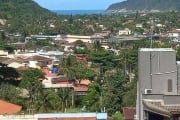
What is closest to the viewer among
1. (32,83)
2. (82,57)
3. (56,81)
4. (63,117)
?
(63,117)

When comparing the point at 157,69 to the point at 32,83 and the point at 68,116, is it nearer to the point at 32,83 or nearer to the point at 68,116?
the point at 68,116

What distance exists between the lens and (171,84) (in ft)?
20.2

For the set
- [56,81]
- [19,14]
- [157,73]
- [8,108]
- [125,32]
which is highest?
[157,73]

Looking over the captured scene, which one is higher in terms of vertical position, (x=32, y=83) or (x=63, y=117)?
(x=63, y=117)

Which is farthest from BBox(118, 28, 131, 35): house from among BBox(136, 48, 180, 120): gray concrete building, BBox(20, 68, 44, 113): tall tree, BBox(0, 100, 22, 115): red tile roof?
BBox(136, 48, 180, 120): gray concrete building

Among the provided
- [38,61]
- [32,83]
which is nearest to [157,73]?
[32,83]

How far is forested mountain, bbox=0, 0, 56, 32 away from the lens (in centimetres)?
7756

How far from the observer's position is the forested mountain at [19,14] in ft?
254

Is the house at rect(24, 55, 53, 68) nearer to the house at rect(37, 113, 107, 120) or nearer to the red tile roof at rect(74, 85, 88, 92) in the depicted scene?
the red tile roof at rect(74, 85, 88, 92)

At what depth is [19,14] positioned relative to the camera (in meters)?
94.2

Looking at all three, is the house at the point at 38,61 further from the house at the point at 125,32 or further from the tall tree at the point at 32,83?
the house at the point at 125,32

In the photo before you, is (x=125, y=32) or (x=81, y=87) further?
(x=125, y=32)

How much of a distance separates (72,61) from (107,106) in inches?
582

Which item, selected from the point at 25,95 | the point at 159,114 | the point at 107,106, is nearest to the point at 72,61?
the point at 25,95
